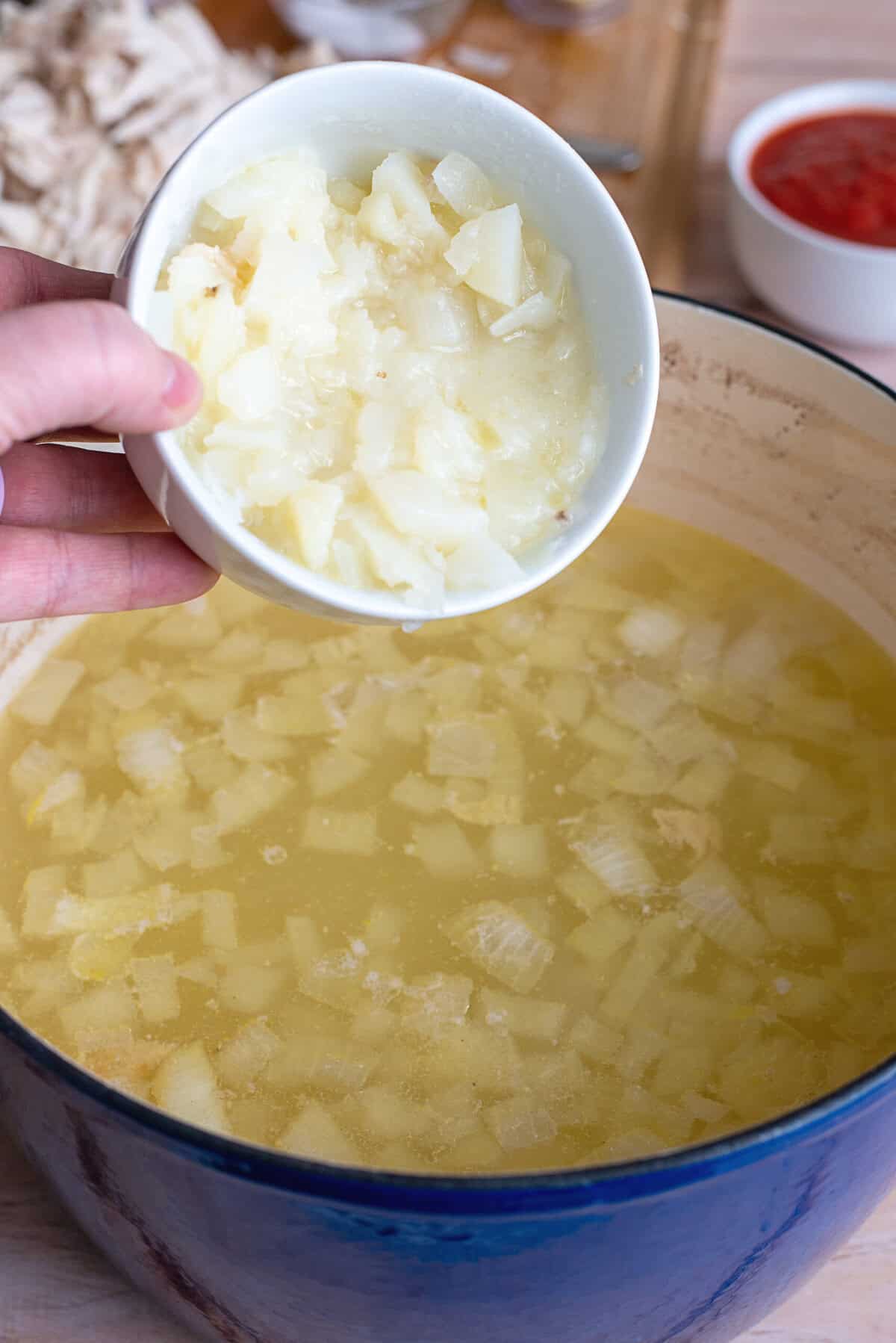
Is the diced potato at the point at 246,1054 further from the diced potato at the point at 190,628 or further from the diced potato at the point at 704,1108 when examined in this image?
the diced potato at the point at 190,628

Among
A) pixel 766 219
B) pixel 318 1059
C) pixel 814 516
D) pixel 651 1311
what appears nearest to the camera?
pixel 651 1311

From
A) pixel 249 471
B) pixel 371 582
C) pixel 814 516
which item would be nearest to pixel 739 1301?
pixel 371 582

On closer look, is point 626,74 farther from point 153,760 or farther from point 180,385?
point 180,385

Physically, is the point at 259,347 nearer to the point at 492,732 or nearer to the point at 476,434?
the point at 476,434

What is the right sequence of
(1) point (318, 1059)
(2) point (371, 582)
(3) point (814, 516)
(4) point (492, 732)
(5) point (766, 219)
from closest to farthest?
(2) point (371, 582) < (1) point (318, 1059) < (4) point (492, 732) < (3) point (814, 516) < (5) point (766, 219)

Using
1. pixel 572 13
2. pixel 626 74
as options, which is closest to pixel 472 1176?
pixel 626 74
